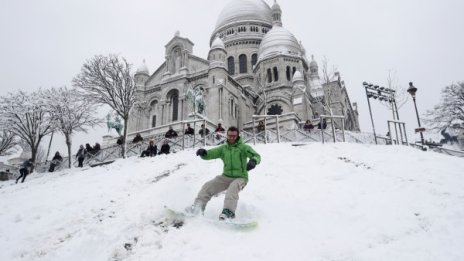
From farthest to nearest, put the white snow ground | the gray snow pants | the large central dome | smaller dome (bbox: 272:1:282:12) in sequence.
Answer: smaller dome (bbox: 272:1:282:12)
the large central dome
the gray snow pants
the white snow ground

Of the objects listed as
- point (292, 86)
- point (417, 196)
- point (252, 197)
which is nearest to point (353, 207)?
point (417, 196)

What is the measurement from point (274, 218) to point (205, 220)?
112cm

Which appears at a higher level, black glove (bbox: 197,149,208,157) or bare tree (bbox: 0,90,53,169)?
bare tree (bbox: 0,90,53,169)

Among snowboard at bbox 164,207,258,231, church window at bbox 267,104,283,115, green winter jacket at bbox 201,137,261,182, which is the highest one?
church window at bbox 267,104,283,115

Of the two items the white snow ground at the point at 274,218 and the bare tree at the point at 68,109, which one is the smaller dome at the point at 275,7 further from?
the white snow ground at the point at 274,218

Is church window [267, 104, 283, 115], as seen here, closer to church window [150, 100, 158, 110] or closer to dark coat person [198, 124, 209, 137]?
church window [150, 100, 158, 110]

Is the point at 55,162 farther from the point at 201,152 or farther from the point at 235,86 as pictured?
the point at 235,86

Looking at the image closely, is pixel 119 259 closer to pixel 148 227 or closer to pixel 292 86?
pixel 148 227

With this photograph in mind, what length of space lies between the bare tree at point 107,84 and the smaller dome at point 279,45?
20750 millimetres

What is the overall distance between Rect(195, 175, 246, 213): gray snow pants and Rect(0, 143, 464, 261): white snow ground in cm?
32

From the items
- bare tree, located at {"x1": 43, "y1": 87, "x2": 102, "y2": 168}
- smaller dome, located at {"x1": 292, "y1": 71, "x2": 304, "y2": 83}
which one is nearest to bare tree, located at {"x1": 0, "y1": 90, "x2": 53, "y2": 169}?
bare tree, located at {"x1": 43, "y1": 87, "x2": 102, "y2": 168}

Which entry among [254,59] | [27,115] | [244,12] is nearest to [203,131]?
[27,115]

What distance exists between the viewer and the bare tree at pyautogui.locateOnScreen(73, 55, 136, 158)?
22019 mm

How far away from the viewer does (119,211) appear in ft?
20.7
